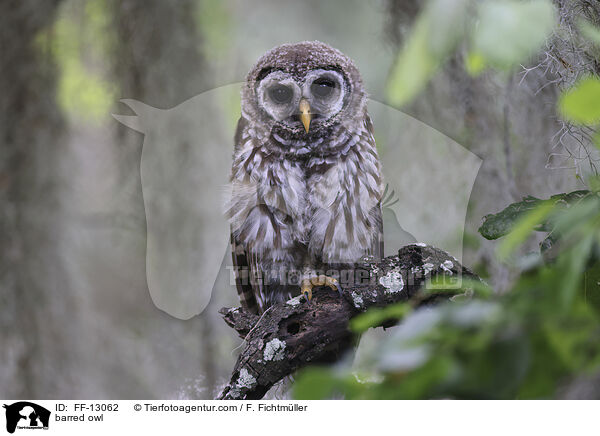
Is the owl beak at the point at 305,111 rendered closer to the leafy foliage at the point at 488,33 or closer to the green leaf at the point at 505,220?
the green leaf at the point at 505,220

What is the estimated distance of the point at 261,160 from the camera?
4.28ft

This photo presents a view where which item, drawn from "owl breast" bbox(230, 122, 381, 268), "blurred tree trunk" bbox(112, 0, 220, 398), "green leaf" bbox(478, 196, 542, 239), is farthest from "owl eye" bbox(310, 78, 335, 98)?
"green leaf" bbox(478, 196, 542, 239)

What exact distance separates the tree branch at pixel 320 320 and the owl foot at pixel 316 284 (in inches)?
0.5

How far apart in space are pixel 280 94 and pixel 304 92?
0.06 meters

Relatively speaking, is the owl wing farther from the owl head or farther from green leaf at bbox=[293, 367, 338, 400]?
green leaf at bbox=[293, 367, 338, 400]

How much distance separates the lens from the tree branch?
100cm

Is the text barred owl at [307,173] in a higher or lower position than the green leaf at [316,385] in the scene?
higher

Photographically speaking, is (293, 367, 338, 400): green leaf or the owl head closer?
(293, 367, 338, 400): green leaf

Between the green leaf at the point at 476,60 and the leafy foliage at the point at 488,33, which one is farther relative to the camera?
the green leaf at the point at 476,60

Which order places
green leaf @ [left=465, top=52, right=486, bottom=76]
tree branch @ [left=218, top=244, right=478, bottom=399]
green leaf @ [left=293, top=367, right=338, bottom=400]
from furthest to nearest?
tree branch @ [left=218, top=244, right=478, bottom=399], green leaf @ [left=465, top=52, right=486, bottom=76], green leaf @ [left=293, top=367, right=338, bottom=400]

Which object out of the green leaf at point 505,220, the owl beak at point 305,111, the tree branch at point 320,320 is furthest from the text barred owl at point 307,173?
the green leaf at point 505,220

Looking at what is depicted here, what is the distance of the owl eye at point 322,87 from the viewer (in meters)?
1.24

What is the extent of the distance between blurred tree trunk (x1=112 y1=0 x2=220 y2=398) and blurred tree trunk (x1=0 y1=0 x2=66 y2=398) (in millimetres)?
188
